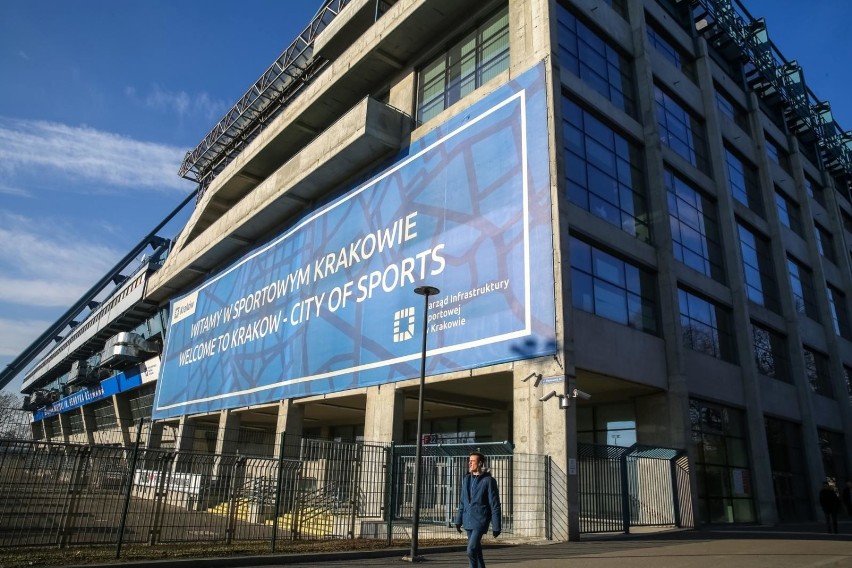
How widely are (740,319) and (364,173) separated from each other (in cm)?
1787

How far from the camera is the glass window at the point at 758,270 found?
28.6m

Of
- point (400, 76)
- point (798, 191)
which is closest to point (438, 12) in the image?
point (400, 76)

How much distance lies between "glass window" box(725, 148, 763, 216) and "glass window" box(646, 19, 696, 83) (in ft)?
15.2

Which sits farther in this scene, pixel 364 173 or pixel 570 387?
pixel 364 173

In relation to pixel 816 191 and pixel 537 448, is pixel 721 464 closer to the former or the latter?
pixel 537 448

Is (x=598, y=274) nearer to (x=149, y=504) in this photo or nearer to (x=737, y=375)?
(x=737, y=375)

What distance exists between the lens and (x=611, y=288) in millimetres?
19984

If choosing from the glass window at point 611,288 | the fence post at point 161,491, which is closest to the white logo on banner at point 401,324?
the glass window at point 611,288

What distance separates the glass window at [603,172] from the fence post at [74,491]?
15.3 m

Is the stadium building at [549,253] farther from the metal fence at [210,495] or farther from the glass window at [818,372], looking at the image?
the metal fence at [210,495]

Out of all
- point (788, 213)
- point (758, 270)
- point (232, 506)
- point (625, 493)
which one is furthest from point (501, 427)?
point (788, 213)

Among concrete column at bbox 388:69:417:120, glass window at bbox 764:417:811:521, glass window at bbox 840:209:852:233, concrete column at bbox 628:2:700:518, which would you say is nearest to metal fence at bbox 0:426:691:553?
concrete column at bbox 628:2:700:518

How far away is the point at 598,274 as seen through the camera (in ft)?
64.5

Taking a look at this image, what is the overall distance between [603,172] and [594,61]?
482 centimetres
